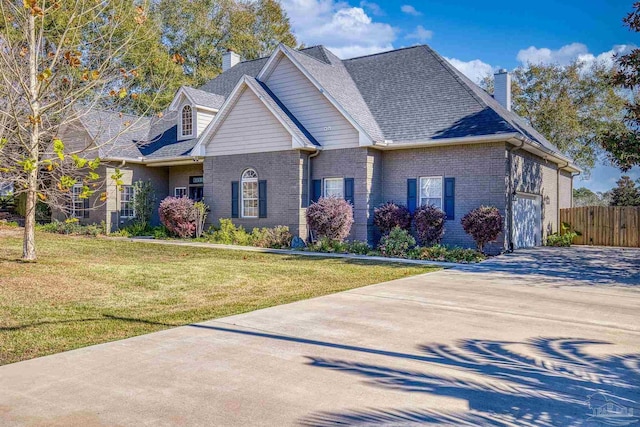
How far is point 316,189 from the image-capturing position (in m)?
18.9

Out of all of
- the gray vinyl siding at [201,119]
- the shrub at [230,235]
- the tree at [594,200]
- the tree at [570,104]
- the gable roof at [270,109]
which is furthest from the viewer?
the tree at [594,200]

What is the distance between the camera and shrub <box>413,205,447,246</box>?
1612 cm

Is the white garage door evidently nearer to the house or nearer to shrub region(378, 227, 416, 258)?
the house

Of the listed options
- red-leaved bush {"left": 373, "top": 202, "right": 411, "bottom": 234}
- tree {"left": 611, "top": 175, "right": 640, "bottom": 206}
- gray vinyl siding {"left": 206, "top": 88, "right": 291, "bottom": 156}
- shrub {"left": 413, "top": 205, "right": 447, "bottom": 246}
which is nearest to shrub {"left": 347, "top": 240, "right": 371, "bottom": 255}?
red-leaved bush {"left": 373, "top": 202, "right": 411, "bottom": 234}

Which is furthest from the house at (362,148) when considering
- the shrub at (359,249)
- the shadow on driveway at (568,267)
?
the shadow on driveway at (568,267)

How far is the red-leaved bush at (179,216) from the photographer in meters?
19.7

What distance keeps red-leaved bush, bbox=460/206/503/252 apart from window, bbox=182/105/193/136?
13.5 metres

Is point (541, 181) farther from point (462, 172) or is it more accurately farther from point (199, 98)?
point (199, 98)

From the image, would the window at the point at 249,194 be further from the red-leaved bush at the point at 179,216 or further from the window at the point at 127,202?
the window at the point at 127,202

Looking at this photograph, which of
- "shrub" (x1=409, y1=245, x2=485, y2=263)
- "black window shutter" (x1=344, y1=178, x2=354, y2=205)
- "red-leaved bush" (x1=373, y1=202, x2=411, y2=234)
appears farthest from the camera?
"black window shutter" (x1=344, y1=178, x2=354, y2=205)

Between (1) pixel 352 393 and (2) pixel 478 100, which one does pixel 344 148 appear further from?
(1) pixel 352 393

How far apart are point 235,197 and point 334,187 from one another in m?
4.29

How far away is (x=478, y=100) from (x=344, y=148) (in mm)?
5009

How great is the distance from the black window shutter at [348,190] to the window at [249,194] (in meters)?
3.80
